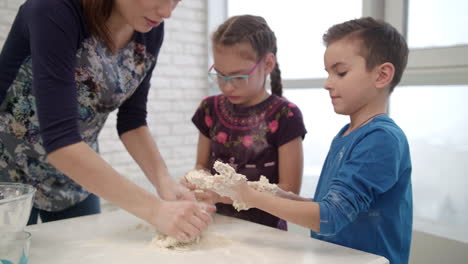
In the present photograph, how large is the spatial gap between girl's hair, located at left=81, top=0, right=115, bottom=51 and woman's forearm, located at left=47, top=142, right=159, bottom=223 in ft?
1.09

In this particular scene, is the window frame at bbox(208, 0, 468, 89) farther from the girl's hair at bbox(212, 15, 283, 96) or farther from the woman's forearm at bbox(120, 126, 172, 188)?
the woman's forearm at bbox(120, 126, 172, 188)

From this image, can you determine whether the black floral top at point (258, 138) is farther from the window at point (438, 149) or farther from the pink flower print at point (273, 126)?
the window at point (438, 149)

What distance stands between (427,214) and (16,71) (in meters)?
1.64

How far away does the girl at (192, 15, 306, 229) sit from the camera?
4.76 ft

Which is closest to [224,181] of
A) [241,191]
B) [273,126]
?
[241,191]

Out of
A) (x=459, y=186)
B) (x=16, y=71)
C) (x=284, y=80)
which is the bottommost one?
(x=459, y=186)

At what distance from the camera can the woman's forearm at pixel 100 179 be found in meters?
0.97

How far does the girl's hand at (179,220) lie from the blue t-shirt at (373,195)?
0.29 meters

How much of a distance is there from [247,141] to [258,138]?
40 millimetres

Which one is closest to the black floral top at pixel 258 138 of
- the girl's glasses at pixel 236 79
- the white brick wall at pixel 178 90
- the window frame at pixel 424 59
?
the girl's glasses at pixel 236 79

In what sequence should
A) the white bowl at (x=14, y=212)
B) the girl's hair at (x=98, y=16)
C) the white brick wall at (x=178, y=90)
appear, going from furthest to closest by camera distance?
the white brick wall at (x=178, y=90)
the girl's hair at (x=98, y=16)
the white bowl at (x=14, y=212)

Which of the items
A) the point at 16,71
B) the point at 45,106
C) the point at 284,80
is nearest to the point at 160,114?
the point at 284,80

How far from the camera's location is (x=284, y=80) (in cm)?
239

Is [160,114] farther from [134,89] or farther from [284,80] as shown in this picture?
[134,89]
